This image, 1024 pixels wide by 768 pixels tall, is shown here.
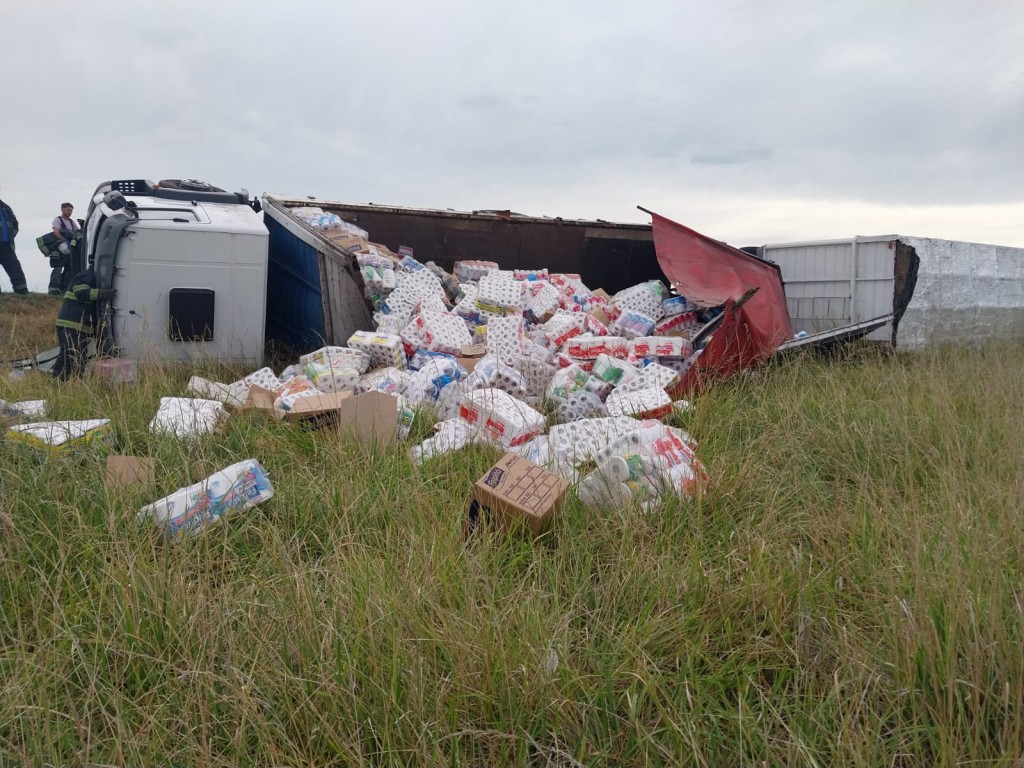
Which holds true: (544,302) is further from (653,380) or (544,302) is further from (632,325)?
(653,380)

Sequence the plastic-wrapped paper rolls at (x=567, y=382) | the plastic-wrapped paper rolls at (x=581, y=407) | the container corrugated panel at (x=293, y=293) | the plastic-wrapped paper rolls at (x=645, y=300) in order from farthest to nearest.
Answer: the plastic-wrapped paper rolls at (x=645, y=300) < the container corrugated panel at (x=293, y=293) < the plastic-wrapped paper rolls at (x=567, y=382) < the plastic-wrapped paper rolls at (x=581, y=407)

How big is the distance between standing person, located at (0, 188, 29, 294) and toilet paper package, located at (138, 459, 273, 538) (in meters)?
10.2

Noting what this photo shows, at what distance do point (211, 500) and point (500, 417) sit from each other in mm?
1633

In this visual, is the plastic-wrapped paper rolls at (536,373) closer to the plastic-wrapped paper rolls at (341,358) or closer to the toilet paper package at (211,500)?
the plastic-wrapped paper rolls at (341,358)

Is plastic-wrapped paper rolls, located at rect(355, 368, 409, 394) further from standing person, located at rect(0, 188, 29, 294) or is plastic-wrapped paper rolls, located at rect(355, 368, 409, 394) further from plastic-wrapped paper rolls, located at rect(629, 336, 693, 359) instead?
standing person, located at rect(0, 188, 29, 294)

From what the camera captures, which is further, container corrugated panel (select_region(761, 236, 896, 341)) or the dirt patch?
the dirt patch

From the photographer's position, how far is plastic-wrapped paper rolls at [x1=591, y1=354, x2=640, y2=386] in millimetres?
5130

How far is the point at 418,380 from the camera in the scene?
503 centimetres

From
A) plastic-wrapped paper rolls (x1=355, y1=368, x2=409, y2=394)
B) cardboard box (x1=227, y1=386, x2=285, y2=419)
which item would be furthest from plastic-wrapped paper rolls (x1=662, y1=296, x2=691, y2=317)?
cardboard box (x1=227, y1=386, x2=285, y2=419)

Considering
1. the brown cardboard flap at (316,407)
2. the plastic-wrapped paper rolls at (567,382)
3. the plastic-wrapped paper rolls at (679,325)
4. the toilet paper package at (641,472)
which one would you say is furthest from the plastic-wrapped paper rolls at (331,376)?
the plastic-wrapped paper rolls at (679,325)

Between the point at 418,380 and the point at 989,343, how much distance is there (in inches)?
249

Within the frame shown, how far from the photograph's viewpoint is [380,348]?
5641 millimetres

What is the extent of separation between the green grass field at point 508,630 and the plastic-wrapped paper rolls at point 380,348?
245 centimetres

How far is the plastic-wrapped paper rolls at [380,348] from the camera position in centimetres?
563
